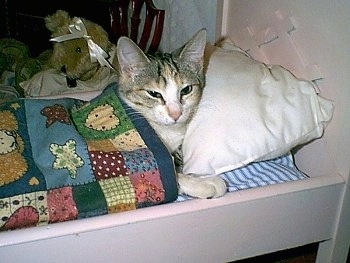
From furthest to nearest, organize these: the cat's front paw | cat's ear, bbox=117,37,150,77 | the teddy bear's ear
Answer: the teddy bear's ear, cat's ear, bbox=117,37,150,77, the cat's front paw

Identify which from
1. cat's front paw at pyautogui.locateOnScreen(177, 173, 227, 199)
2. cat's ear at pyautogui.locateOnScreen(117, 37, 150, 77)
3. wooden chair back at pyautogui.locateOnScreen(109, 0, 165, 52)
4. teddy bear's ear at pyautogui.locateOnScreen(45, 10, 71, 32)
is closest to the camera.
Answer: cat's front paw at pyautogui.locateOnScreen(177, 173, 227, 199)

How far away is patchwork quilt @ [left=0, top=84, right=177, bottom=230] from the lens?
83 cm

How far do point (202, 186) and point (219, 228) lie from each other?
0.30 ft

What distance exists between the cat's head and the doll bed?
0.22 metres

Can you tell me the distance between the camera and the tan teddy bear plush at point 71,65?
5.20ft

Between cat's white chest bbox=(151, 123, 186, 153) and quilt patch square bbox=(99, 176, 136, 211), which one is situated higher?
cat's white chest bbox=(151, 123, 186, 153)

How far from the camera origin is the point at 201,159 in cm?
104

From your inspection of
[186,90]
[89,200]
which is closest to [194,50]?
[186,90]

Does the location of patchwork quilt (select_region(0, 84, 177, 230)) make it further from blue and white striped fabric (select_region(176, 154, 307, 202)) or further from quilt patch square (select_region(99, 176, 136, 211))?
blue and white striped fabric (select_region(176, 154, 307, 202))

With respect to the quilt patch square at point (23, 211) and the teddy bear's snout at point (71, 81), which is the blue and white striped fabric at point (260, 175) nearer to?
the quilt patch square at point (23, 211)

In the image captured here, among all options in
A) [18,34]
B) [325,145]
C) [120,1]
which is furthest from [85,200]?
[18,34]

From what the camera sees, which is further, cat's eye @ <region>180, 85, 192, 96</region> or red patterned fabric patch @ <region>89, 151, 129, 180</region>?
cat's eye @ <region>180, 85, 192, 96</region>

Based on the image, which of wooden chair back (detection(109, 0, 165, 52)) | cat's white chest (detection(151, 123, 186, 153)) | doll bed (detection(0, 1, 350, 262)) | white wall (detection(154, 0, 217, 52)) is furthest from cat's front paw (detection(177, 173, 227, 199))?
wooden chair back (detection(109, 0, 165, 52))

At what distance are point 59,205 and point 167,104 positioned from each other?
33cm
